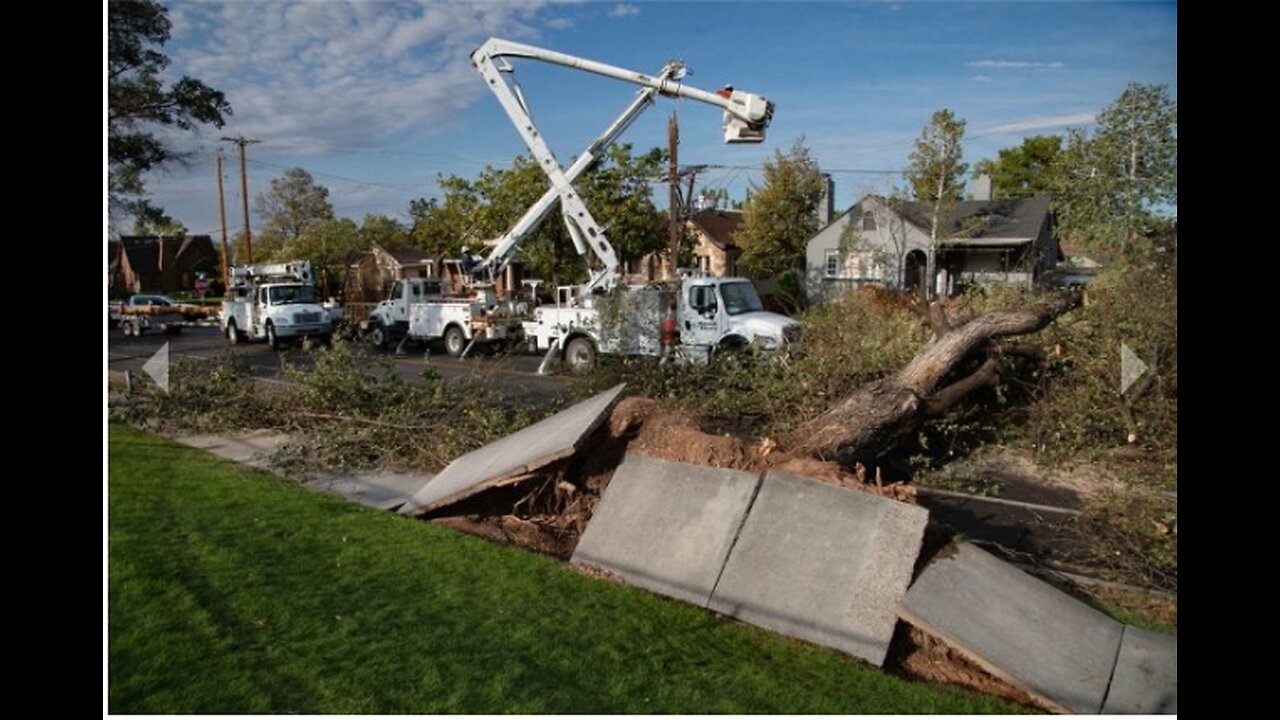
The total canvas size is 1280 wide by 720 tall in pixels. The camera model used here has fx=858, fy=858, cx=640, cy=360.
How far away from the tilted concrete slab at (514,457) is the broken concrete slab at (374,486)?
0.36 m

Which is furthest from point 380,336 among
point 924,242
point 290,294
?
point 924,242

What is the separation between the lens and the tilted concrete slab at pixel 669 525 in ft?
16.6

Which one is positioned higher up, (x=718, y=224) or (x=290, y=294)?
(x=718, y=224)

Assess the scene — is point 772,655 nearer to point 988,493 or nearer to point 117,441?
point 988,493

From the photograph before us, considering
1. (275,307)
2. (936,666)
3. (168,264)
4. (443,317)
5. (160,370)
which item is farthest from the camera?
(168,264)

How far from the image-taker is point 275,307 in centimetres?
2395

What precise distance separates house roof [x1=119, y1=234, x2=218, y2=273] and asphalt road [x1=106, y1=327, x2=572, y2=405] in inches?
1390

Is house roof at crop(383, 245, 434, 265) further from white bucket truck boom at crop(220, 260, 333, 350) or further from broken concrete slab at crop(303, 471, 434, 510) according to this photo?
broken concrete slab at crop(303, 471, 434, 510)

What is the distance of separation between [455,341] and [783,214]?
866 inches

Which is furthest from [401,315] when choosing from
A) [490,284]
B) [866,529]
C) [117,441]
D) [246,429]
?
[866,529]

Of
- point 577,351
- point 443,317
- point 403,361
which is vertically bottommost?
point 403,361

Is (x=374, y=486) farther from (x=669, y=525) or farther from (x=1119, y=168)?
(x=1119, y=168)

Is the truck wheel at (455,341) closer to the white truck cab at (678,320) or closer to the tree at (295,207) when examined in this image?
the white truck cab at (678,320)

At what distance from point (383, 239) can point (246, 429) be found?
45692 millimetres
